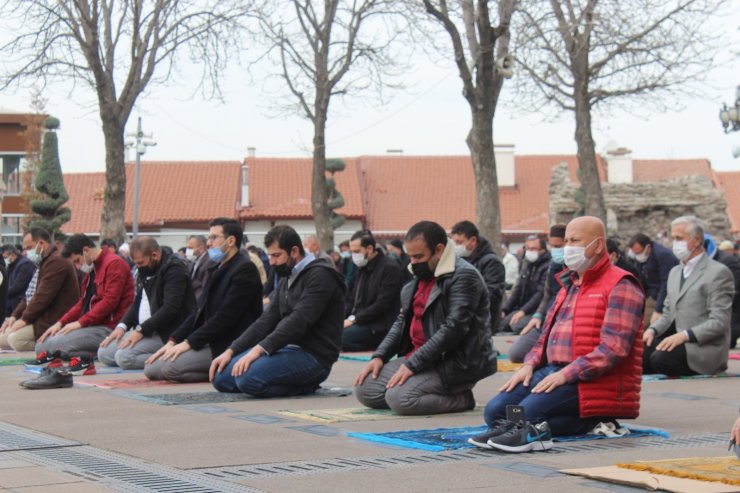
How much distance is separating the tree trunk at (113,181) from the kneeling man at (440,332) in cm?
1868

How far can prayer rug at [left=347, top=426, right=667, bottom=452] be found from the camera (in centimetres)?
771

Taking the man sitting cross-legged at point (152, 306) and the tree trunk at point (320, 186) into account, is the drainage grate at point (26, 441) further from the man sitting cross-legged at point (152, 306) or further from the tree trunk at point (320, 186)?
the tree trunk at point (320, 186)

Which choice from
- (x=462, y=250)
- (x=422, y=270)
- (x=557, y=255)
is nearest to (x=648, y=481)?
(x=422, y=270)

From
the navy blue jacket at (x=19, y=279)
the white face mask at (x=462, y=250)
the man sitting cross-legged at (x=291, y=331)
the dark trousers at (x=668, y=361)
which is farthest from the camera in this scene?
the navy blue jacket at (x=19, y=279)

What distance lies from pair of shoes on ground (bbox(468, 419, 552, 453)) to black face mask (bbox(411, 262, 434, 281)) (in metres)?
1.88

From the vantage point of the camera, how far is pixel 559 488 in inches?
245

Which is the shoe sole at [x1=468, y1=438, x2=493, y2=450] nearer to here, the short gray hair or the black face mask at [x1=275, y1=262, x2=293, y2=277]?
the black face mask at [x1=275, y1=262, x2=293, y2=277]

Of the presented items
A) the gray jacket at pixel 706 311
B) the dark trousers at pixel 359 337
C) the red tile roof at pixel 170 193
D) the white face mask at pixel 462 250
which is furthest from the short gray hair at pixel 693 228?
the red tile roof at pixel 170 193

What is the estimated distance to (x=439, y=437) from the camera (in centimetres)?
808

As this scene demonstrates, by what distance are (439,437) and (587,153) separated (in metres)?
23.0

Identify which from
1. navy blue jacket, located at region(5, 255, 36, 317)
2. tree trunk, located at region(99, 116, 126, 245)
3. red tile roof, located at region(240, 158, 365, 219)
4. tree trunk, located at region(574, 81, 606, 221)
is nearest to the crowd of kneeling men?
navy blue jacket, located at region(5, 255, 36, 317)

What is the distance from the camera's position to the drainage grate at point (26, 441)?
26.2ft

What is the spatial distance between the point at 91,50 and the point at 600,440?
70.1 ft

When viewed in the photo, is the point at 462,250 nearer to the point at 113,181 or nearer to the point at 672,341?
the point at 672,341
